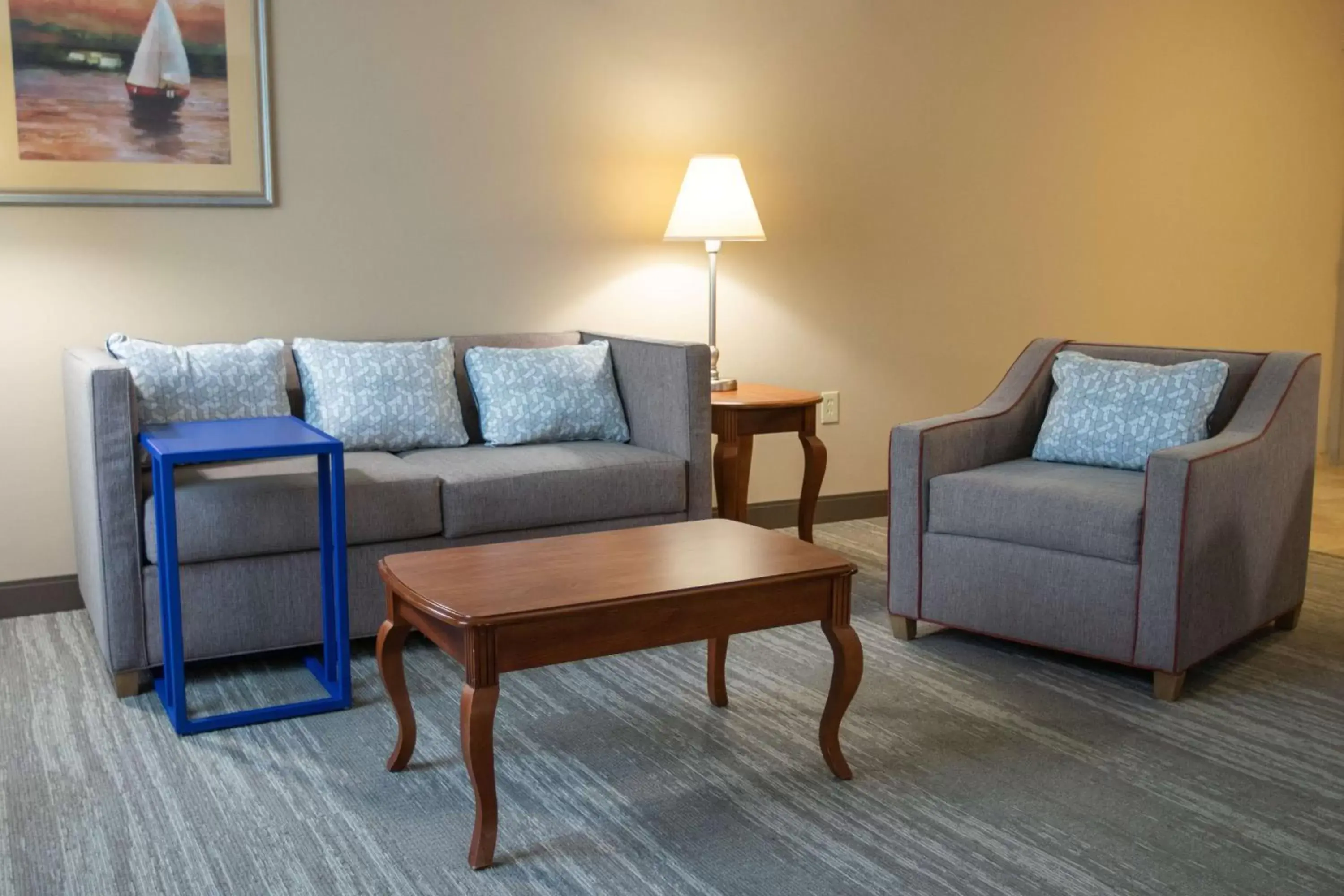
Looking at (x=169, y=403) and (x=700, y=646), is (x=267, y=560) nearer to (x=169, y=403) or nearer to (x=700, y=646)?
(x=169, y=403)

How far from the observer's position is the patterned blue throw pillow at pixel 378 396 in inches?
134

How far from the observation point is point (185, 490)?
2861 mm

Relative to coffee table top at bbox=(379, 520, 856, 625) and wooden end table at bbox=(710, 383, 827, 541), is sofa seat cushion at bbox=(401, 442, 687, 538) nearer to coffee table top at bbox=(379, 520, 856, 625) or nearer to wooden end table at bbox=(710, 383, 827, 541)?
wooden end table at bbox=(710, 383, 827, 541)

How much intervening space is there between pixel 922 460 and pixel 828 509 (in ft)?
4.91

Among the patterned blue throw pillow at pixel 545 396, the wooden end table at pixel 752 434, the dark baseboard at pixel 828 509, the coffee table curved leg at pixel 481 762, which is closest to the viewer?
the coffee table curved leg at pixel 481 762

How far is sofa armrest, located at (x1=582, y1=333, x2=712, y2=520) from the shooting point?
348cm

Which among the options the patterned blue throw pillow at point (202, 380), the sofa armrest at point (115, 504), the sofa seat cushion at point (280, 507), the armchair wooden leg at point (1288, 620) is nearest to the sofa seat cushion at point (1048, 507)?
the armchair wooden leg at point (1288, 620)

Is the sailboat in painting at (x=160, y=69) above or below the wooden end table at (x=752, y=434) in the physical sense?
above

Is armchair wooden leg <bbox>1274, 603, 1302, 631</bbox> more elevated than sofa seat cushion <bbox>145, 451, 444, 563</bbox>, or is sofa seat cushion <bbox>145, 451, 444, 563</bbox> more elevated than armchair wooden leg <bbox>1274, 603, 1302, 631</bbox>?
sofa seat cushion <bbox>145, 451, 444, 563</bbox>

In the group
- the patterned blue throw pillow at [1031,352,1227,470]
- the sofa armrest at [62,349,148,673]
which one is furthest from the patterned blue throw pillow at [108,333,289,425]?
the patterned blue throw pillow at [1031,352,1227,470]

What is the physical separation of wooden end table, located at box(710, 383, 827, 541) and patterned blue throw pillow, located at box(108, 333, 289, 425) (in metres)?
1.21

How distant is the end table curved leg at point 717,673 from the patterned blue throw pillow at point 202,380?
123 cm

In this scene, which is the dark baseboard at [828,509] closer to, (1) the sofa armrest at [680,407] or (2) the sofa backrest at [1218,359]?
(1) the sofa armrest at [680,407]

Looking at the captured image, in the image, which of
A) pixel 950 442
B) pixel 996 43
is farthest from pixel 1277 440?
pixel 996 43
